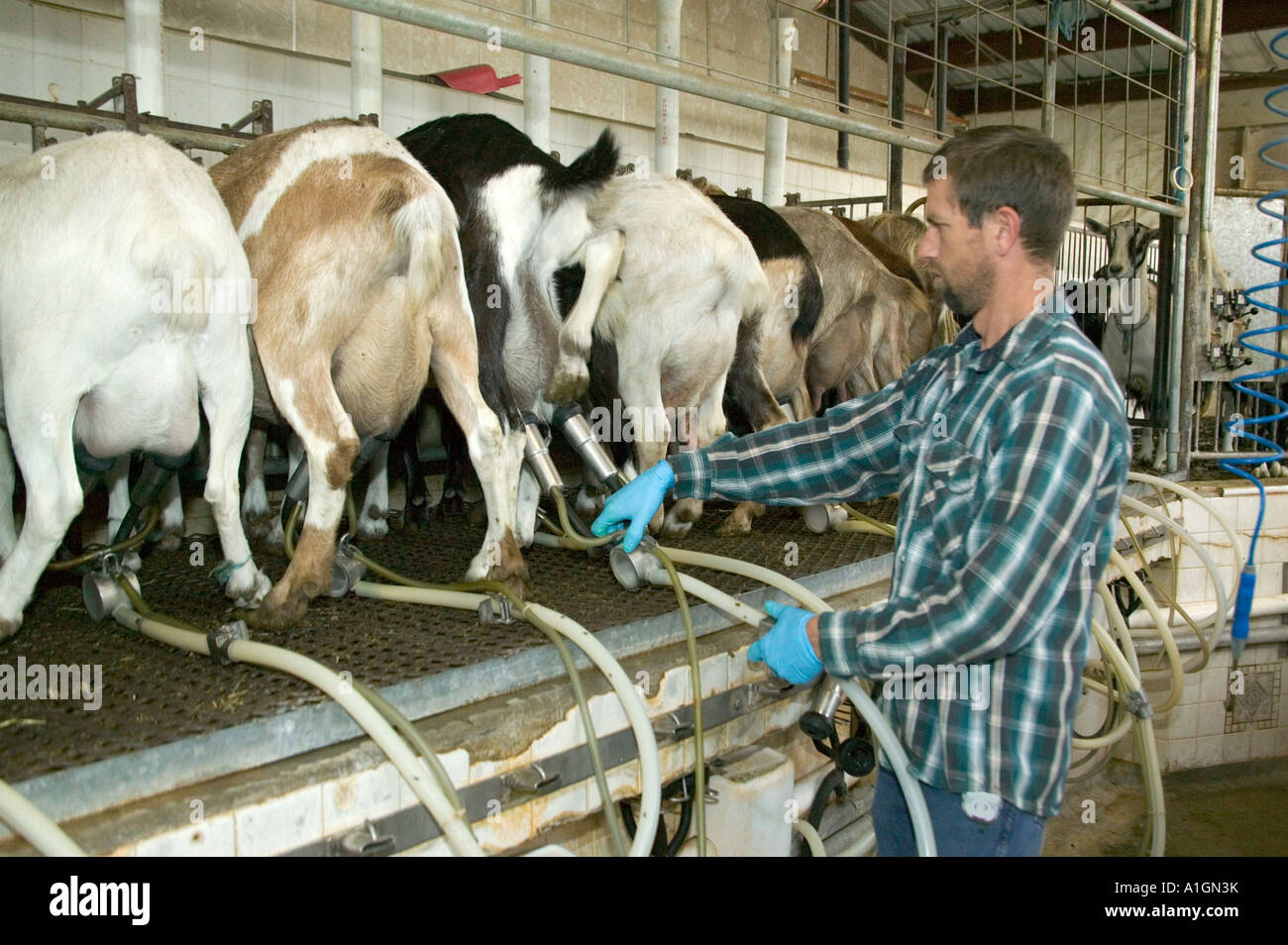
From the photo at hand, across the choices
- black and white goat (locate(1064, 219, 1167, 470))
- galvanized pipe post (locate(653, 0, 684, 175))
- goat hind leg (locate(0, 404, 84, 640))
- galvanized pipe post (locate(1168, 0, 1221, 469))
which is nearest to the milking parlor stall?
goat hind leg (locate(0, 404, 84, 640))

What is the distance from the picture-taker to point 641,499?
2441mm

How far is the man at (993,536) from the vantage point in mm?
1646

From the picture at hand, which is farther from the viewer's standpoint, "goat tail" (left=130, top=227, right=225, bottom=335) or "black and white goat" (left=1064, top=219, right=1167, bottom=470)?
"black and white goat" (left=1064, top=219, right=1167, bottom=470)

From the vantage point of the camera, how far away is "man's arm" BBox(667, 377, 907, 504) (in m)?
2.31

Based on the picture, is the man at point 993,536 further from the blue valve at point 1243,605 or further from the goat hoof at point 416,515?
the blue valve at point 1243,605

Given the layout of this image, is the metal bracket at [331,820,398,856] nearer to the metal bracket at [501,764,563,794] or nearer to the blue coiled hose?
the metal bracket at [501,764,563,794]

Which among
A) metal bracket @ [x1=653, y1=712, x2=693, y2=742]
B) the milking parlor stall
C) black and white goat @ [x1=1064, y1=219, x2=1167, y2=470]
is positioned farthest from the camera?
black and white goat @ [x1=1064, y1=219, x2=1167, y2=470]

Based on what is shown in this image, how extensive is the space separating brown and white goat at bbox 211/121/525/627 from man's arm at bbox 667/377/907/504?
784 mm

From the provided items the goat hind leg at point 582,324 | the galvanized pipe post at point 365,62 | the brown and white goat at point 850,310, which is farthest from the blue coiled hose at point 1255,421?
the galvanized pipe post at point 365,62

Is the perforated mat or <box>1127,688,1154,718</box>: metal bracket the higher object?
the perforated mat

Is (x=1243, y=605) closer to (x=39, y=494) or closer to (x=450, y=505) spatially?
(x=450, y=505)

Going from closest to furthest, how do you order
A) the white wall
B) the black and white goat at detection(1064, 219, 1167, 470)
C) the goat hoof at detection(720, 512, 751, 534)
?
the goat hoof at detection(720, 512, 751, 534)
the white wall
the black and white goat at detection(1064, 219, 1167, 470)

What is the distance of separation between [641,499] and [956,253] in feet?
3.12
